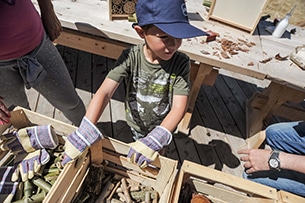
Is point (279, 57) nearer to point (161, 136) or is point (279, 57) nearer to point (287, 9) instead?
point (161, 136)

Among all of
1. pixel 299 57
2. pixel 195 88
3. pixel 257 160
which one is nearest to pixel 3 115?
pixel 257 160

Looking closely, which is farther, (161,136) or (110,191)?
(110,191)

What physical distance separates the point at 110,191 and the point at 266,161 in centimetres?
79

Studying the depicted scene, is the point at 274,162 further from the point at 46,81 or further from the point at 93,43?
the point at 93,43

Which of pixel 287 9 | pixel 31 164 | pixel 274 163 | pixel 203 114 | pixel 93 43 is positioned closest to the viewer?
pixel 31 164

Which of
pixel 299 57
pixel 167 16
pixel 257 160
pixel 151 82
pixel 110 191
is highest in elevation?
pixel 167 16

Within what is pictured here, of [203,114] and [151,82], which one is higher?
[151,82]

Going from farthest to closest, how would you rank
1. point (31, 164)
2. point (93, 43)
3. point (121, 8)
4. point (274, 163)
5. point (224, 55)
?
1. point (93, 43)
2. point (121, 8)
3. point (224, 55)
4. point (274, 163)
5. point (31, 164)

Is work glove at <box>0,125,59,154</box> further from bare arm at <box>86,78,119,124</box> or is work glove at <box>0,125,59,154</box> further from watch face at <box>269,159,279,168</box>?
watch face at <box>269,159,279,168</box>

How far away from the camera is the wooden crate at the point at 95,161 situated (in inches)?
35.0

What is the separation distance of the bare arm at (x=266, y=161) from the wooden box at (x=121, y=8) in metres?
1.17

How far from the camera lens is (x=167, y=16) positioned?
0.87 meters

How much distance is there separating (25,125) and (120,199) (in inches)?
22.1

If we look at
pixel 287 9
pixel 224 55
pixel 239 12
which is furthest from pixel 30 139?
pixel 287 9
